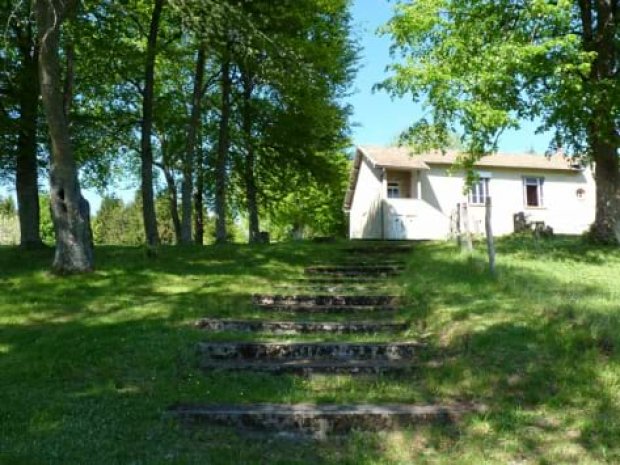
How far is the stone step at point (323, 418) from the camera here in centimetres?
495

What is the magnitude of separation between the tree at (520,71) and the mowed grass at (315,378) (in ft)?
14.4

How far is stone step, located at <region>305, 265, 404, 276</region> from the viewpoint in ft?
41.9

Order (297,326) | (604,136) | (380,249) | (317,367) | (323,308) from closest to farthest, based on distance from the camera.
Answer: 1. (317,367)
2. (297,326)
3. (323,308)
4. (604,136)
5. (380,249)

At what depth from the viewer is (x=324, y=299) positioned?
9.46 meters

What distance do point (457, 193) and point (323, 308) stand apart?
63.4ft

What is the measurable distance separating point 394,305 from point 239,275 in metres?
3.74

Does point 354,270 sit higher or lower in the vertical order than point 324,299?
higher

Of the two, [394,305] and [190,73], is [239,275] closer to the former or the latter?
[394,305]

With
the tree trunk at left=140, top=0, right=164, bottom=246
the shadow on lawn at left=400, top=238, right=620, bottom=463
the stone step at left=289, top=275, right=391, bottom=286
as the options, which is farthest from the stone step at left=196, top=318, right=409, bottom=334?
the tree trunk at left=140, top=0, right=164, bottom=246

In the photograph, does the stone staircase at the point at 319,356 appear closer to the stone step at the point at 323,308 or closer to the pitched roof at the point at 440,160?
the stone step at the point at 323,308

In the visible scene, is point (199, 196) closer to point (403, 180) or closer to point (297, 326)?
point (403, 180)

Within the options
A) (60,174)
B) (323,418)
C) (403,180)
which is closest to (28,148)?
(60,174)

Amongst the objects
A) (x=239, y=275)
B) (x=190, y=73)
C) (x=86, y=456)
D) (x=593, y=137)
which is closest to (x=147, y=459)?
(x=86, y=456)

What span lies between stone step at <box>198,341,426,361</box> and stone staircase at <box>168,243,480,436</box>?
1 centimetres
